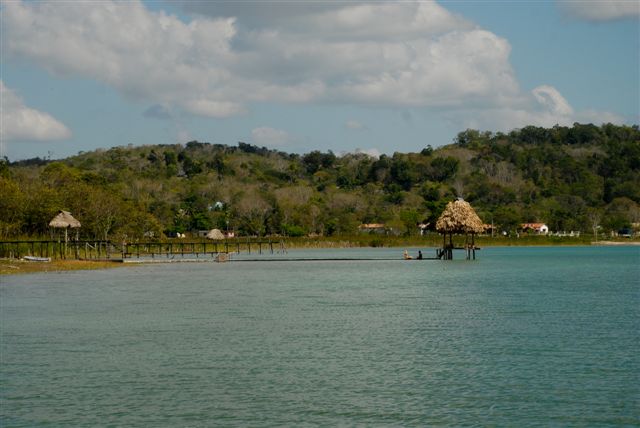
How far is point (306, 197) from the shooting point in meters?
196

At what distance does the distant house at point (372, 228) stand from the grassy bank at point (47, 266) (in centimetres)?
10311

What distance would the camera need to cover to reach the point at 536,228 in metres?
186

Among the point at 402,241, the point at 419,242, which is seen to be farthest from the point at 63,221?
the point at 419,242

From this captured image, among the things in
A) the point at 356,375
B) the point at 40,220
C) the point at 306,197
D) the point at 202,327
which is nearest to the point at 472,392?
the point at 356,375

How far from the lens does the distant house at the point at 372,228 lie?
587ft

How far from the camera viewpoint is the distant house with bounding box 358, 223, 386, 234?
179m

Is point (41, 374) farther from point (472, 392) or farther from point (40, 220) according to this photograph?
point (40, 220)

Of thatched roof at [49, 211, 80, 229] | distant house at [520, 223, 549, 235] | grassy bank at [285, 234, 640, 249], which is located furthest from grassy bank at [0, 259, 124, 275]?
distant house at [520, 223, 549, 235]

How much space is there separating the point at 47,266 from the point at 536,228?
13381 centimetres

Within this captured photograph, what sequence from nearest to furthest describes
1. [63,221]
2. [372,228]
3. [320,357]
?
[320,357] < [63,221] < [372,228]

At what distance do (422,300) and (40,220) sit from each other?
187 ft

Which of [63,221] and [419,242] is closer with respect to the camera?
[63,221]

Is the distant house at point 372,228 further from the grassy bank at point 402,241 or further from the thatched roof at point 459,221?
the thatched roof at point 459,221

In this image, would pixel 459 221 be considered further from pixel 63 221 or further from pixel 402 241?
pixel 402 241
